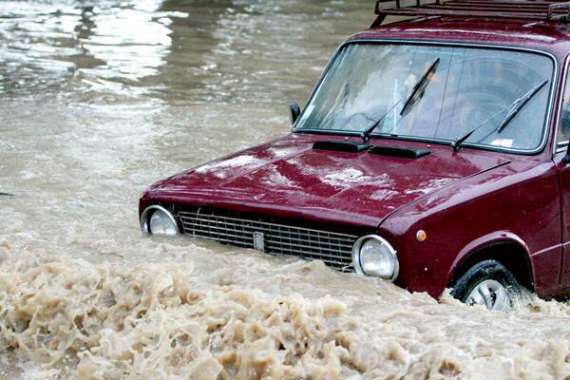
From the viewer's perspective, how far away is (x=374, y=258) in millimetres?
5820

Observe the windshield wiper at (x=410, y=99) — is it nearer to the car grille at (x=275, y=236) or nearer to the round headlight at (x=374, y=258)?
the car grille at (x=275, y=236)

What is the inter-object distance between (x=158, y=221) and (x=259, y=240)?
2.44ft

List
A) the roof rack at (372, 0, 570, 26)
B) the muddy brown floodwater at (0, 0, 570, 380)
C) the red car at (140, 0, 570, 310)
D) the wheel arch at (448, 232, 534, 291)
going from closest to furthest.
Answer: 1. the muddy brown floodwater at (0, 0, 570, 380)
2. the red car at (140, 0, 570, 310)
3. the wheel arch at (448, 232, 534, 291)
4. the roof rack at (372, 0, 570, 26)

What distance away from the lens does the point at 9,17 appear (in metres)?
22.5

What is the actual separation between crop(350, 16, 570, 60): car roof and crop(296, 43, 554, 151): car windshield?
0.23ft

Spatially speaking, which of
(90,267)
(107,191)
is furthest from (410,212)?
(107,191)

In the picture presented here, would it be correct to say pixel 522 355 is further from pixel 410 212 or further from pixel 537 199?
pixel 537 199

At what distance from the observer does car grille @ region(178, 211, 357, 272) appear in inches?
234

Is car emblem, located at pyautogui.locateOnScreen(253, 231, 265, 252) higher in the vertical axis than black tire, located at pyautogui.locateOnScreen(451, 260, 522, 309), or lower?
higher

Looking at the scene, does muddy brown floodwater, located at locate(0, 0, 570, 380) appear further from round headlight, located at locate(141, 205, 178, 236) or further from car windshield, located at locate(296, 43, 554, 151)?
car windshield, located at locate(296, 43, 554, 151)

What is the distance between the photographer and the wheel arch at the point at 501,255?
600 centimetres

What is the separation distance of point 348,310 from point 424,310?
36 centimetres

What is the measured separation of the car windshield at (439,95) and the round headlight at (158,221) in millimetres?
1280

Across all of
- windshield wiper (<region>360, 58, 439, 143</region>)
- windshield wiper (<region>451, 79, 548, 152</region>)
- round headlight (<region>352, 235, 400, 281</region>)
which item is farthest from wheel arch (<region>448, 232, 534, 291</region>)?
windshield wiper (<region>360, 58, 439, 143</region>)
